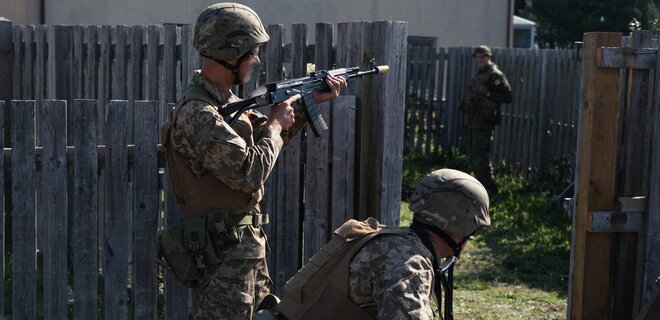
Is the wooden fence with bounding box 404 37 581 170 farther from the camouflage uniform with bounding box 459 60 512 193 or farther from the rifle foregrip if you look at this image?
the rifle foregrip

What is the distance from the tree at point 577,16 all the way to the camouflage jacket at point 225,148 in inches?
1085

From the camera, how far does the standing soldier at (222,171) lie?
4.05m

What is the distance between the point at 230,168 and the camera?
4008mm

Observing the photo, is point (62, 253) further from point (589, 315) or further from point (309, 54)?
point (589, 315)

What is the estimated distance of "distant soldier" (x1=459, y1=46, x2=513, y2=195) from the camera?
1220cm

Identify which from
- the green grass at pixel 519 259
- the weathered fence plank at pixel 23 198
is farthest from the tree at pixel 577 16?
the weathered fence plank at pixel 23 198

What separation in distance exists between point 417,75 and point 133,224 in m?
10.3

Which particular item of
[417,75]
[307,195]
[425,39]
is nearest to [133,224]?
[307,195]

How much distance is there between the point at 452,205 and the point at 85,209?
7.83 ft

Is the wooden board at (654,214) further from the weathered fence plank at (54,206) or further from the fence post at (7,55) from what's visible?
the fence post at (7,55)

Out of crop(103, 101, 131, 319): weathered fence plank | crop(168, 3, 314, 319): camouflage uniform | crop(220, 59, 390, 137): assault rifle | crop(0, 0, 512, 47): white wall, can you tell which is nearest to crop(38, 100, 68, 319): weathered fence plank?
crop(103, 101, 131, 319): weathered fence plank

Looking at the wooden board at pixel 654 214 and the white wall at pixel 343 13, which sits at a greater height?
the white wall at pixel 343 13

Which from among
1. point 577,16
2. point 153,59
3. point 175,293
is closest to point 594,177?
point 175,293

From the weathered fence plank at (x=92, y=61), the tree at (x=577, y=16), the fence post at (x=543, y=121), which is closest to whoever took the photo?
the weathered fence plank at (x=92, y=61)
